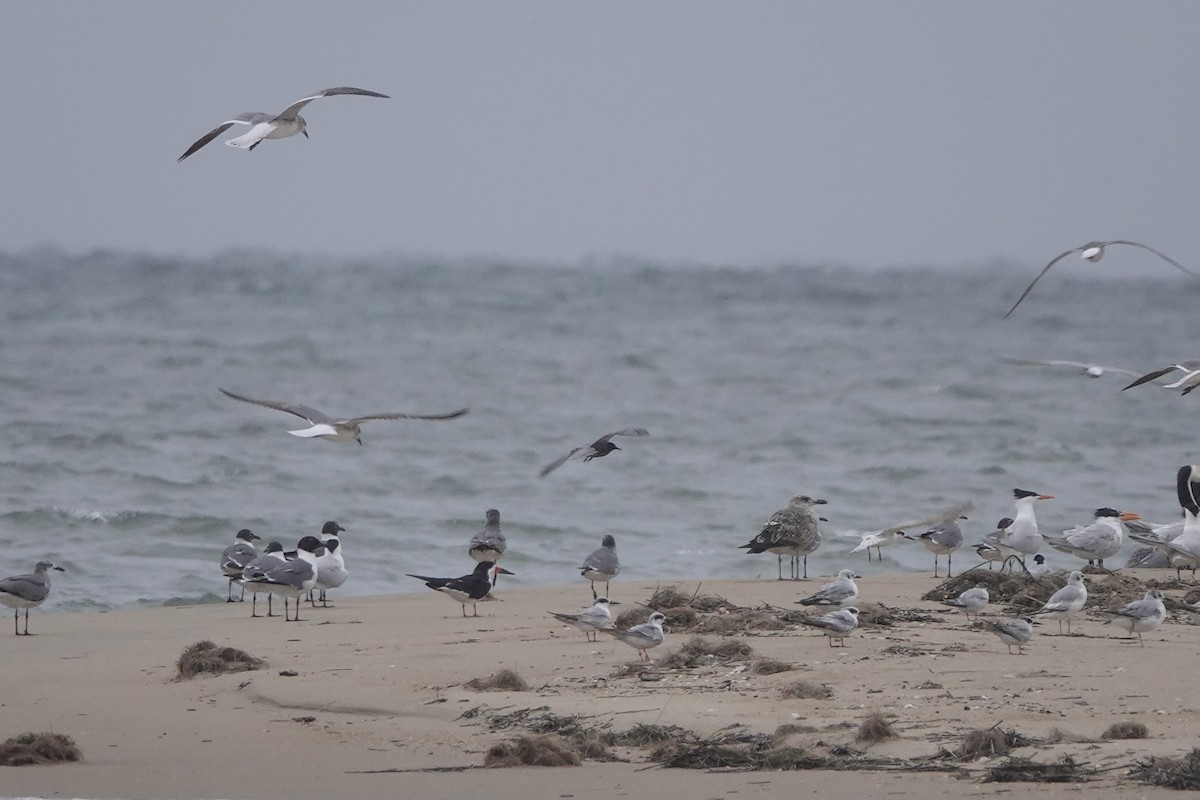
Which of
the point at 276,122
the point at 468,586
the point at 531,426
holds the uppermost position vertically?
the point at 276,122

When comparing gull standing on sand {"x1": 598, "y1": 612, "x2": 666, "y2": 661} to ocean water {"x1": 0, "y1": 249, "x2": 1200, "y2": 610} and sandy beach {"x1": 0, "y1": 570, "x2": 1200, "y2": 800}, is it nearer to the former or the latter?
sandy beach {"x1": 0, "y1": 570, "x2": 1200, "y2": 800}

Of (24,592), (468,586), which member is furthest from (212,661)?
(24,592)

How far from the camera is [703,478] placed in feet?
70.4

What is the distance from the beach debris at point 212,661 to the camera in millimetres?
9992

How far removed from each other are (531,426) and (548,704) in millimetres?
17742

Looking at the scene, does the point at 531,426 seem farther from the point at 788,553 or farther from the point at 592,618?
the point at 592,618

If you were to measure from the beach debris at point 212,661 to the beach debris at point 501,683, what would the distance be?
1.71 m

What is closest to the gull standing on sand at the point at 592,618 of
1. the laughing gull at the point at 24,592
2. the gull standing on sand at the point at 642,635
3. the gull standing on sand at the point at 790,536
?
Answer: the gull standing on sand at the point at 642,635

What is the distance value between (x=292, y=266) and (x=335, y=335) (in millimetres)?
30596

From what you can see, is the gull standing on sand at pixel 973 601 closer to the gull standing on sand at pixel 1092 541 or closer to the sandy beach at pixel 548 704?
the sandy beach at pixel 548 704

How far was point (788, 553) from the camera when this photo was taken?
47.1ft

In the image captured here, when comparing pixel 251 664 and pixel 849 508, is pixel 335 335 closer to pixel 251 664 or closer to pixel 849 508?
pixel 849 508

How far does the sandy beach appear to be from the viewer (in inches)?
286

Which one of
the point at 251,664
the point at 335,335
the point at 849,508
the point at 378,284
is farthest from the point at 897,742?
the point at 378,284
